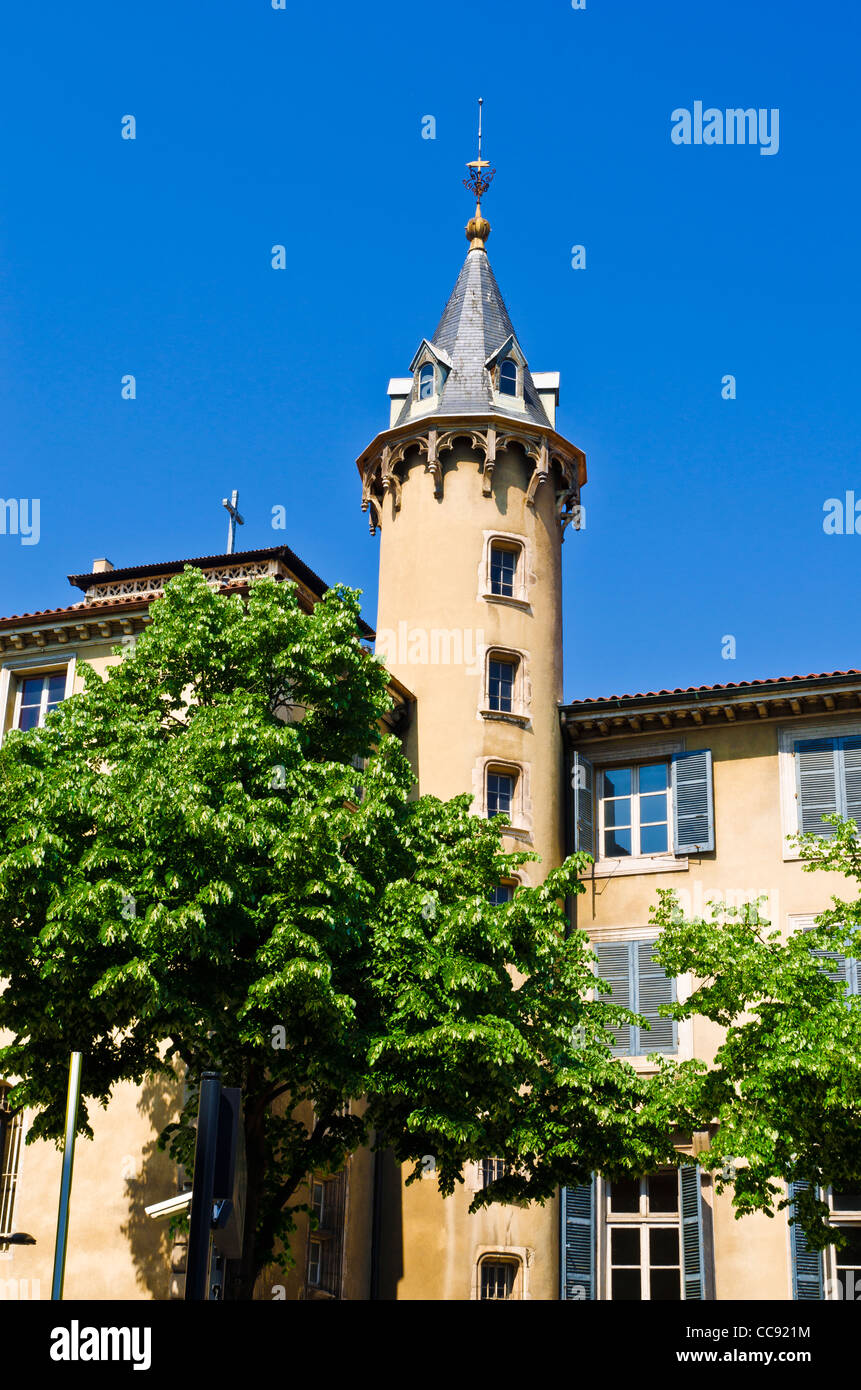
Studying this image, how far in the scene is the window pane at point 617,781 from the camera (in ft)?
107

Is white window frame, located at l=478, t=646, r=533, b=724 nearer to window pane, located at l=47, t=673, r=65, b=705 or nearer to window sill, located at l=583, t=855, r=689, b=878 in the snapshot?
window sill, located at l=583, t=855, r=689, b=878

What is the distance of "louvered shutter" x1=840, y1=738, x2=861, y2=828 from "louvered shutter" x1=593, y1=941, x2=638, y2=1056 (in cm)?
546

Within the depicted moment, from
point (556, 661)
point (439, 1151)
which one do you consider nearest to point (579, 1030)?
point (439, 1151)

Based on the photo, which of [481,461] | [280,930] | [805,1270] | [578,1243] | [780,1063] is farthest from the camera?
[481,461]

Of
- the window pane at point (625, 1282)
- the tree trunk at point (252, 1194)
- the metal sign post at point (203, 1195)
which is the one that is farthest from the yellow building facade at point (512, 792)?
the metal sign post at point (203, 1195)

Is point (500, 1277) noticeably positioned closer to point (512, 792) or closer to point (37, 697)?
point (512, 792)

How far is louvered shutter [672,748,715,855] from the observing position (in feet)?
101

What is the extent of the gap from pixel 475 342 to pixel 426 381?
5.58 ft

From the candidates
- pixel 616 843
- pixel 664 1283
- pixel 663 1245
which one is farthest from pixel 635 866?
pixel 664 1283

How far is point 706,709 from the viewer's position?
31.4m

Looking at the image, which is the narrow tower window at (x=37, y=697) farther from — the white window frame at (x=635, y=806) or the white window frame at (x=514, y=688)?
the white window frame at (x=635, y=806)

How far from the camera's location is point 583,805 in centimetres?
3203
